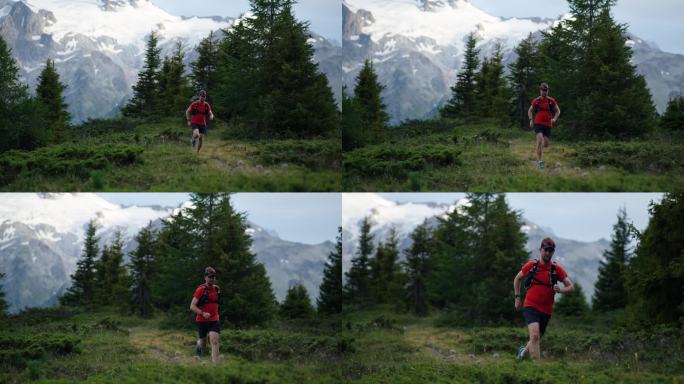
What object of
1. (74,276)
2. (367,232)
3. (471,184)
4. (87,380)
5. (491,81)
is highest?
(491,81)

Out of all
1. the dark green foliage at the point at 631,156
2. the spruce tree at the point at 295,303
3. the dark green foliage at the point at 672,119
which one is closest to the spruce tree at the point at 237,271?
the spruce tree at the point at 295,303

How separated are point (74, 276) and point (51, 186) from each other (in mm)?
3159

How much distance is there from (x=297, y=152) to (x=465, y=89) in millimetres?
5341

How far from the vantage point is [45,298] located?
21.4m

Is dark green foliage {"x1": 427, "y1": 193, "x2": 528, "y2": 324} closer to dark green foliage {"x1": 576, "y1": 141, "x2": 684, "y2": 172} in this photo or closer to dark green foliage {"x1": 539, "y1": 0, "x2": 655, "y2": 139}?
dark green foliage {"x1": 576, "y1": 141, "x2": 684, "y2": 172}

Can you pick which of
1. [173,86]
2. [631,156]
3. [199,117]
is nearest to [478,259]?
[631,156]

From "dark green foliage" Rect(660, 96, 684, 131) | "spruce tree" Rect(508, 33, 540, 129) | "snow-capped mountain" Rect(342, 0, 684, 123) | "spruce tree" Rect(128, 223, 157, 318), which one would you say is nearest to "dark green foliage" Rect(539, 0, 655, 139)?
"dark green foliage" Rect(660, 96, 684, 131)

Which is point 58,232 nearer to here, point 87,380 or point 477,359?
point 87,380

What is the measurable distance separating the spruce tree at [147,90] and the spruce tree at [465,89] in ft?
26.6

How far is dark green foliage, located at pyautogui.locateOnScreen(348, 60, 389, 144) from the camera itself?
21.4 m

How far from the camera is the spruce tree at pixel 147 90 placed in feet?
70.8

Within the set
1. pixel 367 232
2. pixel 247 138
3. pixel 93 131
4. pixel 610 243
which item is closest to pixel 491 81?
pixel 367 232

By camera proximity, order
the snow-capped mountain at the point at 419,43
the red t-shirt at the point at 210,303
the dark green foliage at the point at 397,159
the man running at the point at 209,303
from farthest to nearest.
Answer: the snow-capped mountain at the point at 419,43 < the dark green foliage at the point at 397,159 < the red t-shirt at the point at 210,303 < the man running at the point at 209,303

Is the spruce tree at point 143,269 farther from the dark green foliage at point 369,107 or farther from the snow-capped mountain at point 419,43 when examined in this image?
the snow-capped mountain at point 419,43
